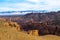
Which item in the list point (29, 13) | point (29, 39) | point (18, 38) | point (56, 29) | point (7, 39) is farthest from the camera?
point (29, 13)

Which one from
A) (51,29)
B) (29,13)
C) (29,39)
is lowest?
(29,13)

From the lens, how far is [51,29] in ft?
243

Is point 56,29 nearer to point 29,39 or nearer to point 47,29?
point 47,29

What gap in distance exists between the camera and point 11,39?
17.0m

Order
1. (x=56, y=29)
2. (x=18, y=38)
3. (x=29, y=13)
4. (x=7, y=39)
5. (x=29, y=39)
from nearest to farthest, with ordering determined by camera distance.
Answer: (x=7, y=39) → (x=18, y=38) → (x=29, y=39) → (x=56, y=29) → (x=29, y=13)

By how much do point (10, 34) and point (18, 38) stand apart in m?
0.94

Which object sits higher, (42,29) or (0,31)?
(0,31)

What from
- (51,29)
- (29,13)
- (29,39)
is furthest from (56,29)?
(29,13)

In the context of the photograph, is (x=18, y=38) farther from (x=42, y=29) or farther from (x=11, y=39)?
(x=42, y=29)

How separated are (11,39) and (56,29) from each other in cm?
5695

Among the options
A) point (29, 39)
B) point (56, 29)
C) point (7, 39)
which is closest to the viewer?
point (7, 39)

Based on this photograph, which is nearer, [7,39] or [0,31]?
[7,39]

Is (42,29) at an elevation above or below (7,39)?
below

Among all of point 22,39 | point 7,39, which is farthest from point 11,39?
point 22,39
